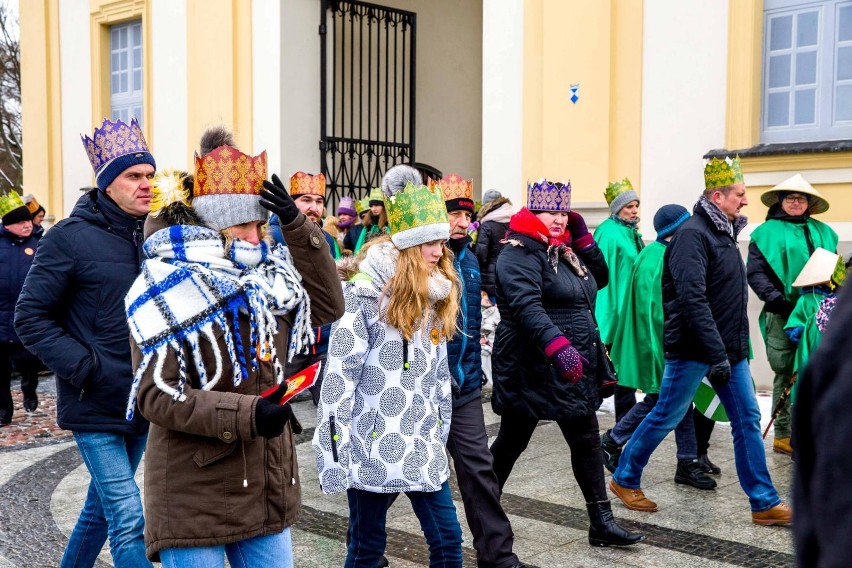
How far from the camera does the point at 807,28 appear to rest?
9.05 meters

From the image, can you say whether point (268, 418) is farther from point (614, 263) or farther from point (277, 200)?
point (614, 263)

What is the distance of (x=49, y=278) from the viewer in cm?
372

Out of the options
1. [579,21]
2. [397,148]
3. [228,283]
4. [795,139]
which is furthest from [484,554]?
[397,148]

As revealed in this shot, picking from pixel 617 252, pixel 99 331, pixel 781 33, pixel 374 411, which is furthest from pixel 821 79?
pixel 99 331

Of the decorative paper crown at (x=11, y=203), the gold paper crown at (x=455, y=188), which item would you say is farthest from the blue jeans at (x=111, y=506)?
the decorative paper crown at (x=11, y=203)

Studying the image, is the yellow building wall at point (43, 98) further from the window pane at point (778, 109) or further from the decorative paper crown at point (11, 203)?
the window pane at point (778, 109)

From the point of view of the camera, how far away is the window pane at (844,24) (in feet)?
29.0

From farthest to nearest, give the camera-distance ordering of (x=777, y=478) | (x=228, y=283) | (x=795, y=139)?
→ (x=795, y=139), (x=777, y=478), (x=228, y=283)

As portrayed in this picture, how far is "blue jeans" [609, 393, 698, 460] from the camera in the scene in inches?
243

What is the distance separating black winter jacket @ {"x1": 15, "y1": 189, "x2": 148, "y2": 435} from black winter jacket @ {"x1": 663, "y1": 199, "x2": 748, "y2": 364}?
9.55 feet

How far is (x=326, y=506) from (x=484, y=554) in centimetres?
156

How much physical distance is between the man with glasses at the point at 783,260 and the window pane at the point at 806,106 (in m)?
2.14

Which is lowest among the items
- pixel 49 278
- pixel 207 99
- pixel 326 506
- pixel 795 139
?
pixel 326 506

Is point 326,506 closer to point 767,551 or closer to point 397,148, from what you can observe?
point 767,551
